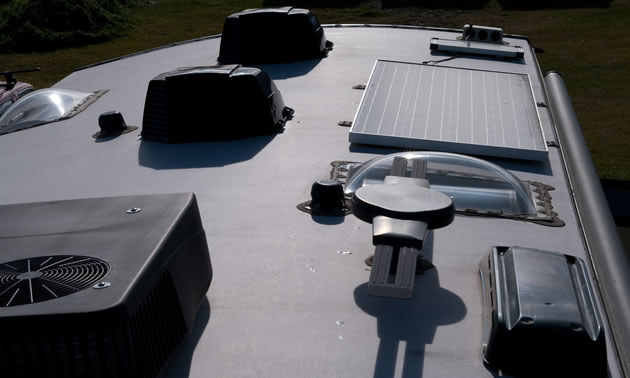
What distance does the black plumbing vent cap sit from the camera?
9156 mm

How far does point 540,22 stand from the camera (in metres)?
20.4

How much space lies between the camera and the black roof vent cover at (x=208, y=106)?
20.3ft

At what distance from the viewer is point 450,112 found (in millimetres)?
6539

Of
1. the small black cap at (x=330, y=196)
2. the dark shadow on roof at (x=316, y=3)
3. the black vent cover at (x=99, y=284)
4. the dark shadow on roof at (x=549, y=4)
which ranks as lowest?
the dark shadow on roof at (x=316, y=3)

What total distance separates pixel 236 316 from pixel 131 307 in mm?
996

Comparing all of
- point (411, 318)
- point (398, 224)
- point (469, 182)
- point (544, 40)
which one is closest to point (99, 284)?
point (398, 224)

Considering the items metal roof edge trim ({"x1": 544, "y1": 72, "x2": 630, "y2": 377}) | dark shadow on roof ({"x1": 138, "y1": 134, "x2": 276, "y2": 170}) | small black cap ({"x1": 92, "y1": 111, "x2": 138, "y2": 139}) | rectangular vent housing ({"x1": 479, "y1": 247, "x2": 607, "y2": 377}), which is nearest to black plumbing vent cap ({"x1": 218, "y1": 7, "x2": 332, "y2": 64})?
small black cap ({"x1": 92, "y1": 111, "x2": 138, "y2": 139})

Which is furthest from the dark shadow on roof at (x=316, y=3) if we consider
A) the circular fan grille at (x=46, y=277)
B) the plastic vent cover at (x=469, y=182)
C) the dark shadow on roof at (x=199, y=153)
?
the circular fan grille at (x=46, y=277)

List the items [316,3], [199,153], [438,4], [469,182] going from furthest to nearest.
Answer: [316,3]
[438,4]
[199,153]
[469,182]

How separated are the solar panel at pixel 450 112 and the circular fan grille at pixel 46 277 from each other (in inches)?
137

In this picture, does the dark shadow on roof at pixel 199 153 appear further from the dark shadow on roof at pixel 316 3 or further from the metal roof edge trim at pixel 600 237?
the dark shadow on roof at pixel 316 3

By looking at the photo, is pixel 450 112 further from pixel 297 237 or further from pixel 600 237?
pixel 297 237

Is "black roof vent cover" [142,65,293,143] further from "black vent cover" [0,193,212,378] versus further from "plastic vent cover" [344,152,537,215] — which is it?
"black vent cover" [0,193,212,378]

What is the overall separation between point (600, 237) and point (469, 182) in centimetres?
87
